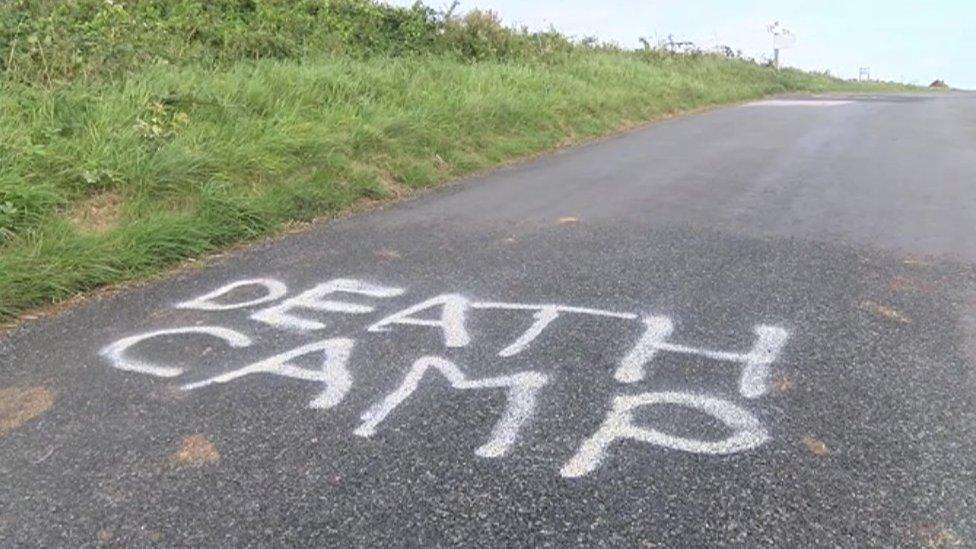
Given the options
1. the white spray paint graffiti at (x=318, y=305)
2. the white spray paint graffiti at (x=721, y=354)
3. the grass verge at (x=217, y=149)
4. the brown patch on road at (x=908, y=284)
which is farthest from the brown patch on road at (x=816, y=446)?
the grass verge at (x=217, y=149)

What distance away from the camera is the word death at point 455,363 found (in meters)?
2.75

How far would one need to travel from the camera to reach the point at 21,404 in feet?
10.1

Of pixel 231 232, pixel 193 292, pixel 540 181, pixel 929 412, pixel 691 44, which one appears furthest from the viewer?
pixel 691 44

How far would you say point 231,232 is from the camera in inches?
206

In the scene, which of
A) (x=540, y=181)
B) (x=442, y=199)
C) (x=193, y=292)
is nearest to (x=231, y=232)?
(x=193, y=292)

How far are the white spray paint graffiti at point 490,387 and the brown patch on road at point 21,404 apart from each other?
1223 millimetres

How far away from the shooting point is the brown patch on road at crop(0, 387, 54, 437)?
2932 millimetres

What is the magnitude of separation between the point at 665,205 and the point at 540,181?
4.58 ft

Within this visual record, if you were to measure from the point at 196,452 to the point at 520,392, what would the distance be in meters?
1.15

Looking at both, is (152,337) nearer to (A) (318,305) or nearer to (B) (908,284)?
(A) (318,305)

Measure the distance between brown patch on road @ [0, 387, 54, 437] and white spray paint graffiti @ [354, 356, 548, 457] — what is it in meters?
1.22

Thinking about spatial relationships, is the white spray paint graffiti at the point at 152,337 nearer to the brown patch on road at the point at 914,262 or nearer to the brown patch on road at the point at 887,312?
the brown patch on road at the point at 887,312

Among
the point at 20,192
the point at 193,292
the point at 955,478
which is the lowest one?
the point at 955,478

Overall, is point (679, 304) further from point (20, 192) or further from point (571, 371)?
point (20, 192)
